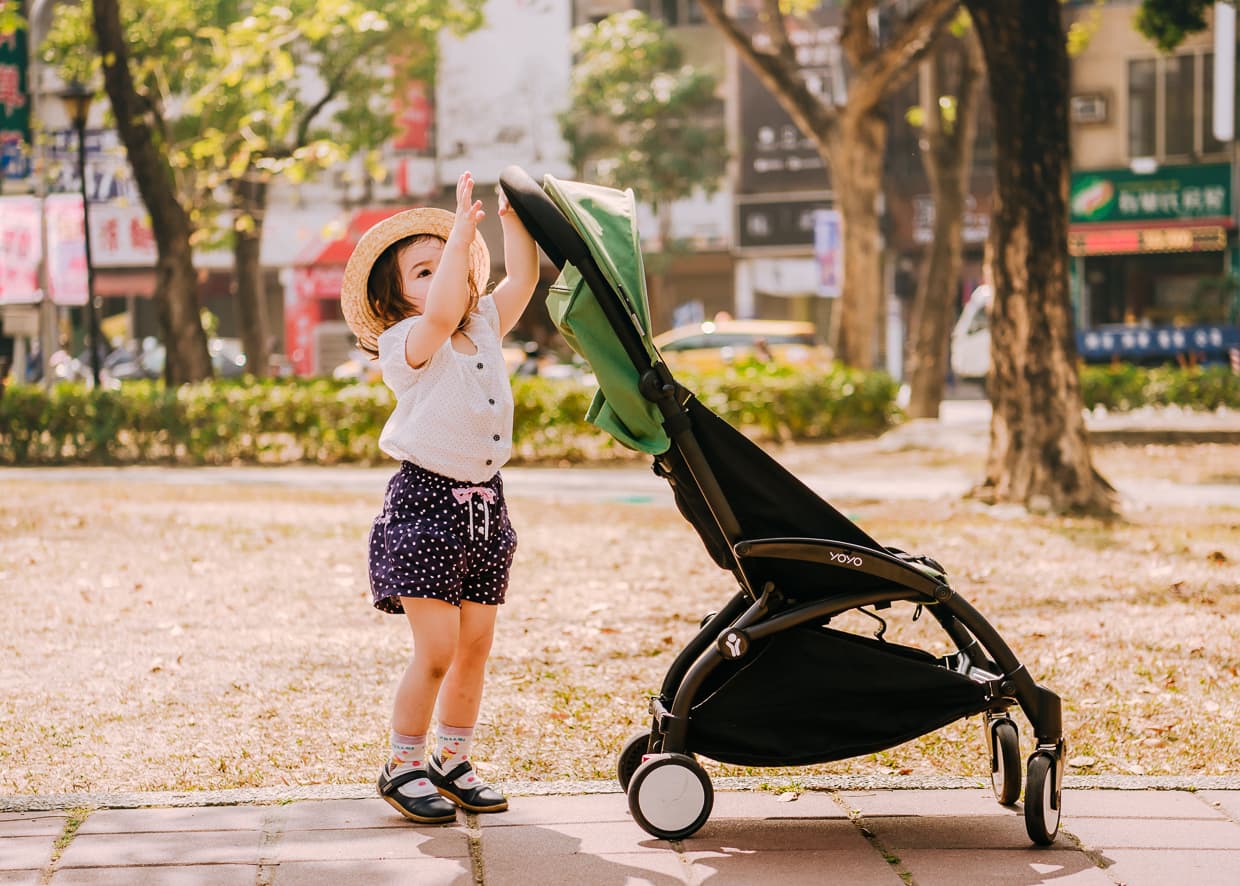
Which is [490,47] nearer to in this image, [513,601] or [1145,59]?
[1145,59]

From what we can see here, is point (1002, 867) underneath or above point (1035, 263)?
underneath

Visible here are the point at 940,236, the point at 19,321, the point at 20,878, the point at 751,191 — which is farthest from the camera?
the point at 751,191

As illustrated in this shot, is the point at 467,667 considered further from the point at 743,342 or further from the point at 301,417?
the point at 743,342

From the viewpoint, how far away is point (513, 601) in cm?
765

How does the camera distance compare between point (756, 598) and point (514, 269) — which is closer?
point (756, 598)

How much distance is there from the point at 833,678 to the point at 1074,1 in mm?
31281

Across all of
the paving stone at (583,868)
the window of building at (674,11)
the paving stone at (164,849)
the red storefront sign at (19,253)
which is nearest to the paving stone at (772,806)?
the paving stone at (583,868)

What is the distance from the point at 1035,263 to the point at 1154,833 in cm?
720

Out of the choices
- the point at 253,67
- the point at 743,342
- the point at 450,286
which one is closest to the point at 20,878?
the point at 450,286

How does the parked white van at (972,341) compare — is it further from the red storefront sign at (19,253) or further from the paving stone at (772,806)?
the paving stone at (772,806)

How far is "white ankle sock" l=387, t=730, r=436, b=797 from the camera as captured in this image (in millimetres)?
3990

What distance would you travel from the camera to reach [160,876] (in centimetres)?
352

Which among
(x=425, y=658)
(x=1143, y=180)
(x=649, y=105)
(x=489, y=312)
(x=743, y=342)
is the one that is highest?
(x=649, y=105)

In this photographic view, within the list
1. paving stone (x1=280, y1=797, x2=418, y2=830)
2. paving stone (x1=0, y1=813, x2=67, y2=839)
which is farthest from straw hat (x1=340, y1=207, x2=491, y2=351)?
paving stone (x1=0, y1=813, x2=67, y2=839)
